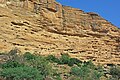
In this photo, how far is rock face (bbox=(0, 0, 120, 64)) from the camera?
34.2 metres

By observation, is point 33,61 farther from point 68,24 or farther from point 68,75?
point 68,24

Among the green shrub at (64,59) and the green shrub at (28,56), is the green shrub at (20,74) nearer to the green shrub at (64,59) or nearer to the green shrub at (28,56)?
the green shrub at (28,56)

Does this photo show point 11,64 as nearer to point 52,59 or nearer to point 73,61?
point 52,59

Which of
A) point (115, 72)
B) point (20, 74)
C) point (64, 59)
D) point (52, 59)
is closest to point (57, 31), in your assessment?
point (64, 59)

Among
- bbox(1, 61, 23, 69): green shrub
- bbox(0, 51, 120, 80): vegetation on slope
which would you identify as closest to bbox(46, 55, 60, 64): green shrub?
bbox(0, 51, 120, 80): vegetation on slope

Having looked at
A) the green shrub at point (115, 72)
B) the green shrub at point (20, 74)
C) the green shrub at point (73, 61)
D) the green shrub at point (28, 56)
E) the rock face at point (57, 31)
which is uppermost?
the rock face at point (57, 31)

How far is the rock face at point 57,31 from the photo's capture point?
1347 inches

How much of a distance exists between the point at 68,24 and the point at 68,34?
3.54ft

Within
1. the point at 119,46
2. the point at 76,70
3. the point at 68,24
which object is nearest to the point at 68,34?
the point at 68,24

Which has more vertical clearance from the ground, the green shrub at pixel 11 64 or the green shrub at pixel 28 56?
the green shrub at pixel 28 56

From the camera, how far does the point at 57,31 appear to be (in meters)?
37.7

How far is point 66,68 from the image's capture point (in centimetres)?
3128

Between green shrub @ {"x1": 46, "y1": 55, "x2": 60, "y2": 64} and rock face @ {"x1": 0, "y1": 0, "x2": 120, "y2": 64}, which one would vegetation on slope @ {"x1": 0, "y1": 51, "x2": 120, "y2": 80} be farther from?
rock face @ {"x1": 0, "y1": 0, "x2": 120, "y2": 64}

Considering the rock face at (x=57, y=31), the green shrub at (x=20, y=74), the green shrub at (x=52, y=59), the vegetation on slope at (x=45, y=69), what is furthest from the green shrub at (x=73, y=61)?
the green shrub at (x=20, y=74)
